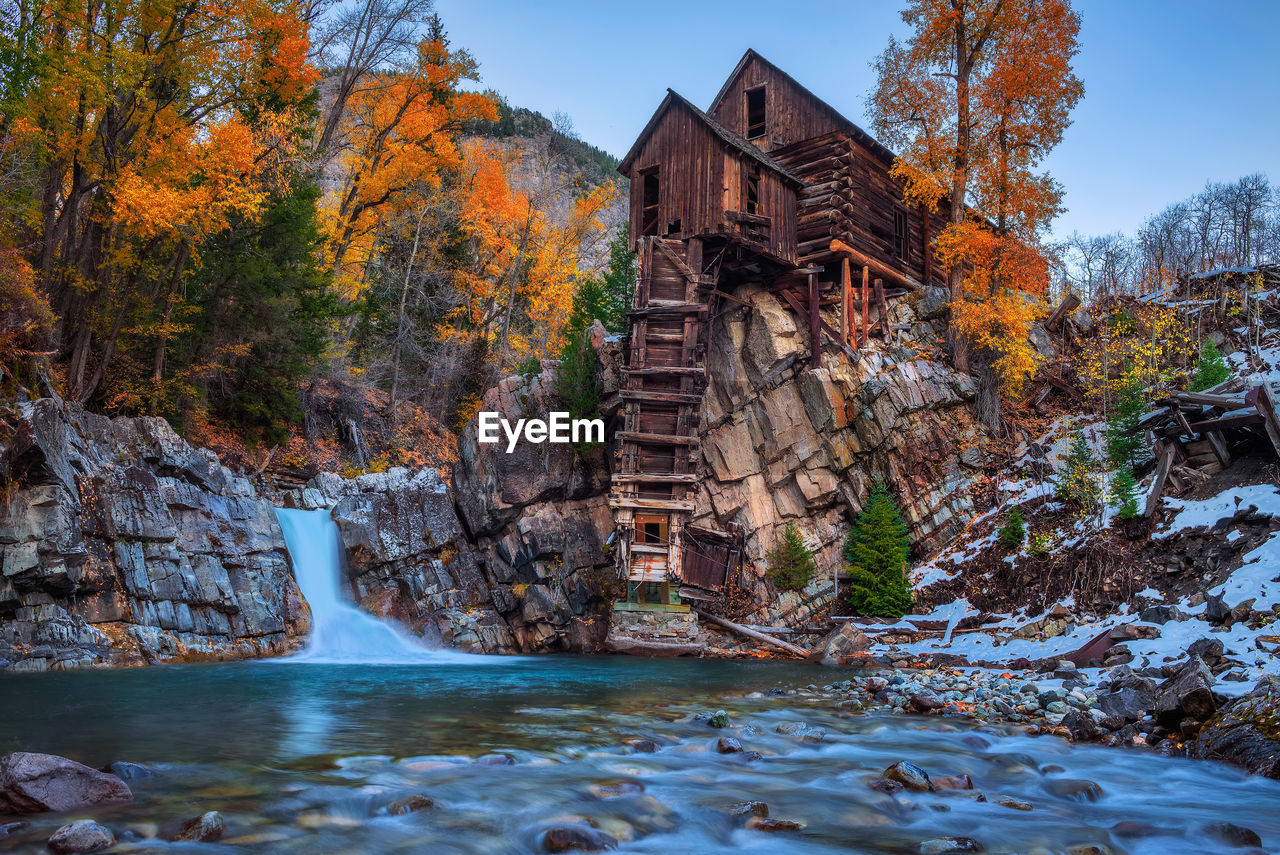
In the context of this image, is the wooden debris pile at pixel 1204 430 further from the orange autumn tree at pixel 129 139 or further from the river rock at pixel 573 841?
the orange autumn tree at pixel 129 139

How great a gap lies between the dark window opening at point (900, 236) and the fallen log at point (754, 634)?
591 inches

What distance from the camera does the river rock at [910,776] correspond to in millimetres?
6461

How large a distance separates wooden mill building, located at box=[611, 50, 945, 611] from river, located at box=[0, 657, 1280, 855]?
952cm

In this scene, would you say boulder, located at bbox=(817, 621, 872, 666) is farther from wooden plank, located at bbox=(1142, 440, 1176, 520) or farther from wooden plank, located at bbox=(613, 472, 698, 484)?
wooden plank, located at bbox=(1142, 440, 1176, 520)

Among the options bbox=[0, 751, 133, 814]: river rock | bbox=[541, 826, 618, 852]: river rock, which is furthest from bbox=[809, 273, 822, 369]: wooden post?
bbox=[0, 751, 133, 814]: river rock

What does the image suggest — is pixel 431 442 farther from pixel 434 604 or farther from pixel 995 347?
pixel 995 347

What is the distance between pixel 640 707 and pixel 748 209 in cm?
1775

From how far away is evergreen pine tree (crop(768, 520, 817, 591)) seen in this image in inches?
824

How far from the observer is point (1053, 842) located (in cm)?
525

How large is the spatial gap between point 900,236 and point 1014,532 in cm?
1332

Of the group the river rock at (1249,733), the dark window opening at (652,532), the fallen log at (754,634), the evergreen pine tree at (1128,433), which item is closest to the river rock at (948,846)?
the river rock at (1249,733)

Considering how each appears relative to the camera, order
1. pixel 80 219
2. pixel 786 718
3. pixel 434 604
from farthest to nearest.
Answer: pixel 434 604 → pixel 80 219 → pixel 786 718

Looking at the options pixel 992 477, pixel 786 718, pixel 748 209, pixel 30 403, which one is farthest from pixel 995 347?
pixel 30 403

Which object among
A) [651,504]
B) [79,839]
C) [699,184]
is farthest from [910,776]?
[699,184]
